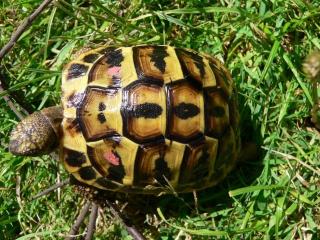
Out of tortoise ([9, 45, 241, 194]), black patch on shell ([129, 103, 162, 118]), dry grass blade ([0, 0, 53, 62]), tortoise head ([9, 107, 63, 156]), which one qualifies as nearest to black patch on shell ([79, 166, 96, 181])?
tortoise ([9, 45, 241, 194])

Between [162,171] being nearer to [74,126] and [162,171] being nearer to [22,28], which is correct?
[74,126]

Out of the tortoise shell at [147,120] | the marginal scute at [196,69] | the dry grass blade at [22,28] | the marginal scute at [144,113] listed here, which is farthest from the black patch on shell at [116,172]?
the dry grass blade at [22,28]

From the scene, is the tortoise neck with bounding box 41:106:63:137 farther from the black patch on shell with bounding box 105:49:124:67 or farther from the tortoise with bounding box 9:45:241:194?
the black patch on shell with bounding box 105:49:124:67

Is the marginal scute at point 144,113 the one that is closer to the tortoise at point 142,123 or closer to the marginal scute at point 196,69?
the tortoise at point 142,123

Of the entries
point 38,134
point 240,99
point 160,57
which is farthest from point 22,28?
point 240,99

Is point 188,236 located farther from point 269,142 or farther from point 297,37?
point 297,37

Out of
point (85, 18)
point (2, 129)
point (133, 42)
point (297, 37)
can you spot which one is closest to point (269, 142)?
point (297, 37)
